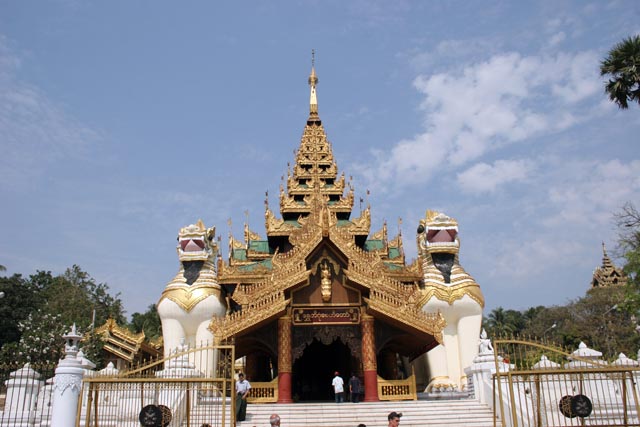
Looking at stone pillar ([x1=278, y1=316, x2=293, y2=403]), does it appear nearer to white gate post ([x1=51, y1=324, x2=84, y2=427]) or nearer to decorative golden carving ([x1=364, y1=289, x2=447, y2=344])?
decorative golden carving ([x1=364, y1=289, x2=447, y2=344])

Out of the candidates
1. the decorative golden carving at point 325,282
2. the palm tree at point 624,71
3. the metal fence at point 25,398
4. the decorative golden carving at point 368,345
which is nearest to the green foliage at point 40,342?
the decorative golden carving at point 325,282

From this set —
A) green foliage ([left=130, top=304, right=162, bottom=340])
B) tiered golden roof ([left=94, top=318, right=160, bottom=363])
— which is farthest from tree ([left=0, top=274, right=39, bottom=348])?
tiered golden roof ([left=94, top=318, right=160, bottom=363])

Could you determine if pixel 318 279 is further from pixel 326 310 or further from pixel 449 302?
pixel 449 302

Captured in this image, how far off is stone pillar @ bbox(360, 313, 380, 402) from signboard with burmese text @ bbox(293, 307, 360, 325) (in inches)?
13.8

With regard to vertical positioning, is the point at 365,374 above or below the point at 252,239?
below

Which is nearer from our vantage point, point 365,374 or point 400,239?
point 365,374

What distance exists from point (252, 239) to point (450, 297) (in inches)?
413

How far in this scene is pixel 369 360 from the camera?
17.7 m

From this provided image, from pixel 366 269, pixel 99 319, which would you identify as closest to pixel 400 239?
Answer: pixel 366 269

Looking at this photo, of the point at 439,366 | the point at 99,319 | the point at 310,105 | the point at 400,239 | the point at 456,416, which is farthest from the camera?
the point at 99,319

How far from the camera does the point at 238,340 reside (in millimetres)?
18312

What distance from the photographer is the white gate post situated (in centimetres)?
1086

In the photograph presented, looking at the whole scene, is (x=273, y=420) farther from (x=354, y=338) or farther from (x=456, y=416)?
(x=354, y=338)

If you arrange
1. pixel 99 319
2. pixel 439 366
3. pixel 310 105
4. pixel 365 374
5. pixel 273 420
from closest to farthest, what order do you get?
pixel 273 420
pixel 365 374
pixel 439 366
pixel 310 105
pixel 99 319
